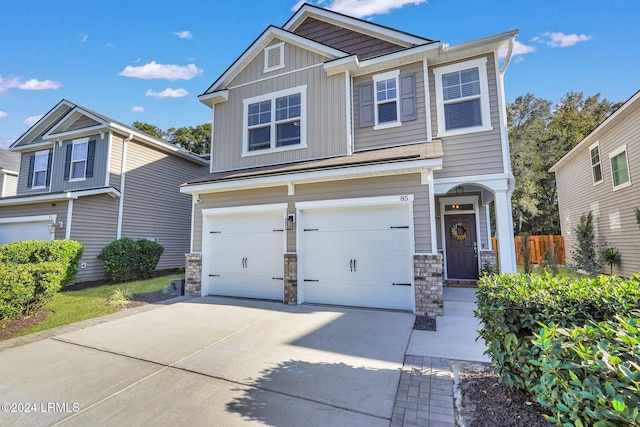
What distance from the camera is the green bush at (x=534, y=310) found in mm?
2387

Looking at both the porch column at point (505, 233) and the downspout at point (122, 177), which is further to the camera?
the downspout at point (122, 177)

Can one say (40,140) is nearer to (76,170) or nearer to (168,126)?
(76,170)

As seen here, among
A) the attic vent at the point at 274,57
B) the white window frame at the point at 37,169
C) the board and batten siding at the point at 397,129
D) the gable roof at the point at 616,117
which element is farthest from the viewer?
the white window frame at the point at 37,169

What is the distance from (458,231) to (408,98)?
4875mm

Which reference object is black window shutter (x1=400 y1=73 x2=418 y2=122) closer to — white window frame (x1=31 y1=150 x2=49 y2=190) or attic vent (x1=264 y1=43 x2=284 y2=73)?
attic vent (x1=264 y1=43 x2=284 y2=73)

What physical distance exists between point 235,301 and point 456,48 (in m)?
8.25

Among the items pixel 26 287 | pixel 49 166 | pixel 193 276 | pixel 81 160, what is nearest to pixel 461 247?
pixel 193 276

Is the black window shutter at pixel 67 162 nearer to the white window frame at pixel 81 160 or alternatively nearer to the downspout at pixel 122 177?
the white window frame at pixel 81 160

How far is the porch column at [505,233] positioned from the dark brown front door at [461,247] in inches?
111

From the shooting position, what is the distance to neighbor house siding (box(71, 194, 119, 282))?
10320mm

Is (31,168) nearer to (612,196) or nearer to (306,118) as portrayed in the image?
(306,118)

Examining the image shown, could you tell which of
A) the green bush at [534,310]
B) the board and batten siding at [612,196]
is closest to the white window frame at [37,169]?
the green bush at [534,310]

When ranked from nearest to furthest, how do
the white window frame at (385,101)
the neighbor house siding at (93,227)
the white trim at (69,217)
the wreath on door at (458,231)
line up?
1. the white window frame at (385,101)
2. the wreath on door at (458,231)
3. the white trim at (69,217)
4. the neighbor house siding at (93,227)

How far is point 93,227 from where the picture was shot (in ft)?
35.1
